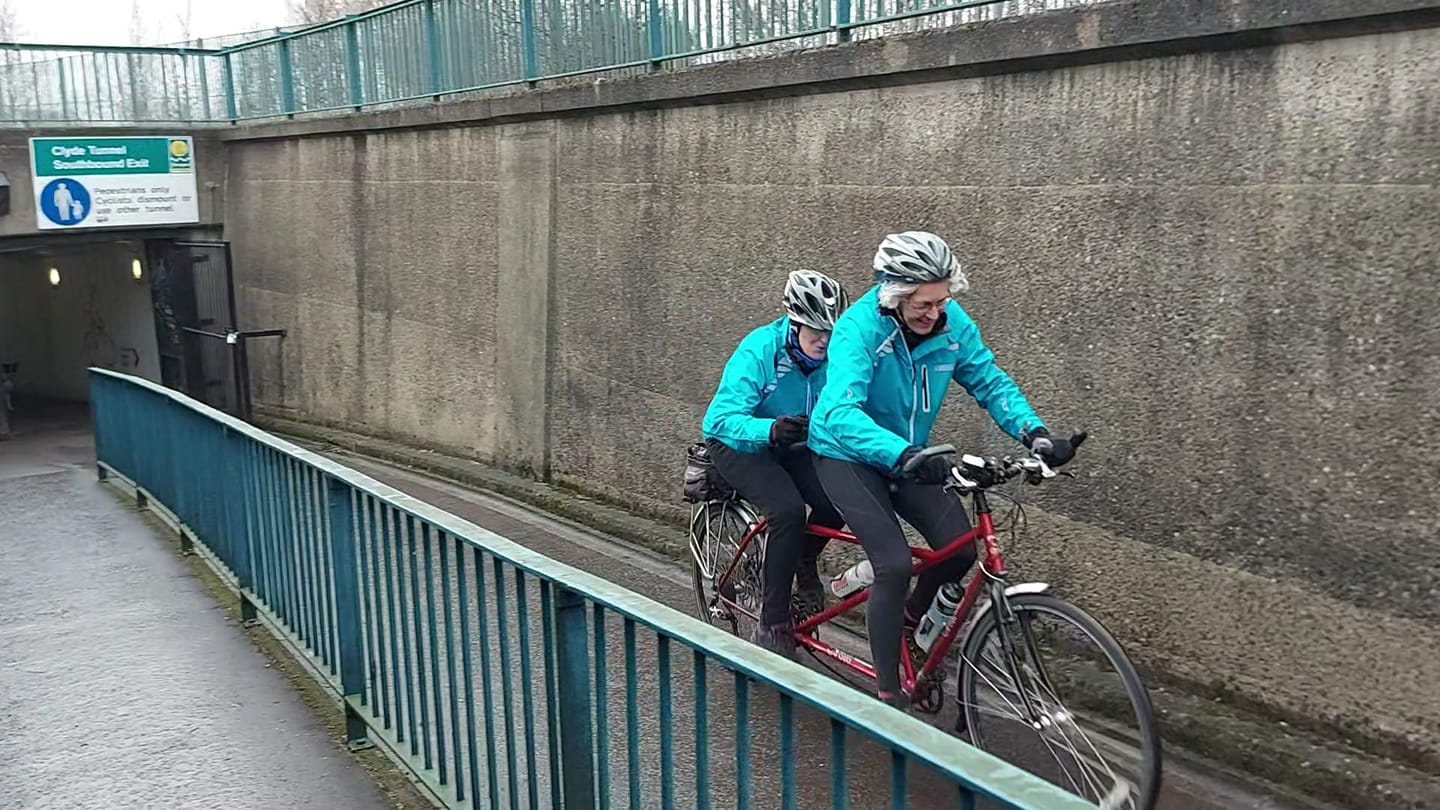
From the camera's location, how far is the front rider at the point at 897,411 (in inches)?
155

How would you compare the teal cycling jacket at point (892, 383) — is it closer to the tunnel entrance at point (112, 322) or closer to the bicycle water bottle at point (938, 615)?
the bicycle water bottle at point (938, 615)

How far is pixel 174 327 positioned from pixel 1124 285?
50.1 ft

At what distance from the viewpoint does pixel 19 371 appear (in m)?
25.1

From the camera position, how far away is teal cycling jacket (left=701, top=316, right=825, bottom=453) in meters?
4.68

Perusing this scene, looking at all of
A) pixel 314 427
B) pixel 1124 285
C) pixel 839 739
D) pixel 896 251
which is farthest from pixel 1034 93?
pixel 314 427

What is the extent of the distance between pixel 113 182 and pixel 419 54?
6135mm

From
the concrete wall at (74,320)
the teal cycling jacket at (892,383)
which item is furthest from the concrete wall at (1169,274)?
the concrete wall at (74,320)

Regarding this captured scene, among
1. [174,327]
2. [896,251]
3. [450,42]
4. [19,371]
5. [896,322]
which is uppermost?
[450,42]

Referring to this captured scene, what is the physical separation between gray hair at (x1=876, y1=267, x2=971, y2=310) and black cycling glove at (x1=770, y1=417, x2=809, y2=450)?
24.9 inches

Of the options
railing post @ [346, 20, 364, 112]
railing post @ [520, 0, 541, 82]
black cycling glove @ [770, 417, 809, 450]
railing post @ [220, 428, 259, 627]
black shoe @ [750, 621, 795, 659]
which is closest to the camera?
black cycling glove @ [770, 417, 809, 450]

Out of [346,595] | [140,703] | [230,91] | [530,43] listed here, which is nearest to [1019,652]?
[346,595]

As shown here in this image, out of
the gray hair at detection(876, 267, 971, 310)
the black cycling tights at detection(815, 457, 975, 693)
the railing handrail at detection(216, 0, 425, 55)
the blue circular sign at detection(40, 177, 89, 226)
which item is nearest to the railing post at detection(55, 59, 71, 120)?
A: the blue circular sign at detection(40, 177, 89, 226)

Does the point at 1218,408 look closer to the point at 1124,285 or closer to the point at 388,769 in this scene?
the point at 1124,285

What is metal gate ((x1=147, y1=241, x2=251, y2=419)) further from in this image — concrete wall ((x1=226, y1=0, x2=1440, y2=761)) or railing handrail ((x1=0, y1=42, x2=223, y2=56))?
concrete wall ((x1=226, y1=0, x2=1440, y2=761))
